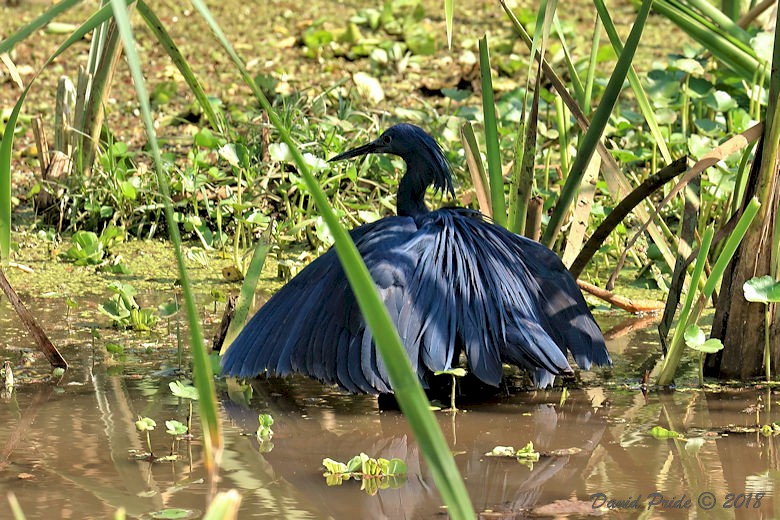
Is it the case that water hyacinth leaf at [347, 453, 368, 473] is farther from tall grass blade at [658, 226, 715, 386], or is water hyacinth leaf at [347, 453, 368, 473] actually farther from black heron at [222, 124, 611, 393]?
tall grass blade at [658, 226, 715, 386]

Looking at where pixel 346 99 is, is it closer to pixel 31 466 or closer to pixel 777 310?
pixel 777 310

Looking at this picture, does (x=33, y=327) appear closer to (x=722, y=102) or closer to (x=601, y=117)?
(x=601, y=117)

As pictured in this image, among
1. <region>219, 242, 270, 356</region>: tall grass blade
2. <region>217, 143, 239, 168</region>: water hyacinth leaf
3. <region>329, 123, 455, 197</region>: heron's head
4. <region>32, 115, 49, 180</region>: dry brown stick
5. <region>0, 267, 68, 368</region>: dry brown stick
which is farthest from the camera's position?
Result: <region>32, 115, 49, 180</region>: dry brown stick

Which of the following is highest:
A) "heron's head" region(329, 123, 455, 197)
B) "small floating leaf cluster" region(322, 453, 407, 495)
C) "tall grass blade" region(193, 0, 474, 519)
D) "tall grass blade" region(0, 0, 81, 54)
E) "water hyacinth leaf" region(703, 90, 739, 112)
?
"water hyacinth leaf" region(703, 90, 739, 112)

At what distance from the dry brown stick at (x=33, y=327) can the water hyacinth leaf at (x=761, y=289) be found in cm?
206

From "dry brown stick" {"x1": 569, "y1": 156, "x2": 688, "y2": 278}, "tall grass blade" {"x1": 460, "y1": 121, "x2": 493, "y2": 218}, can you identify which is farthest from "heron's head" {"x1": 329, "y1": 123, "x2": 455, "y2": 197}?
"dry brown stick" {"x1": 569, "y1": 156, "x2": 688, "y2": 278}

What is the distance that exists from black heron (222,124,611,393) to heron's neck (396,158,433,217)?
16 centimetres

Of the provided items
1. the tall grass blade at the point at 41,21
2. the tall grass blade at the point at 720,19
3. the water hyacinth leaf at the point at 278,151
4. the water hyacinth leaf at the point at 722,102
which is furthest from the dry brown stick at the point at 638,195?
the tall grass blade at the point at 41,21

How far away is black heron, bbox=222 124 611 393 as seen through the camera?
10.8 feet

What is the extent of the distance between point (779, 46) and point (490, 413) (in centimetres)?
130

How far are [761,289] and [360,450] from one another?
122cm

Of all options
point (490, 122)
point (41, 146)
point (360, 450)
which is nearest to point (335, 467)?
point (360, 450)

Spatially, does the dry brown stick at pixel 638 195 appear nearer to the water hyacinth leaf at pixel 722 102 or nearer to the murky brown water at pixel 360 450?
the murky brown water at pixel 360 450

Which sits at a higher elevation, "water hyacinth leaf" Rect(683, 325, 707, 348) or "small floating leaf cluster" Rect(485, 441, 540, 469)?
"water hyacinth leaf" Rect(683, 325, 707, 348)
